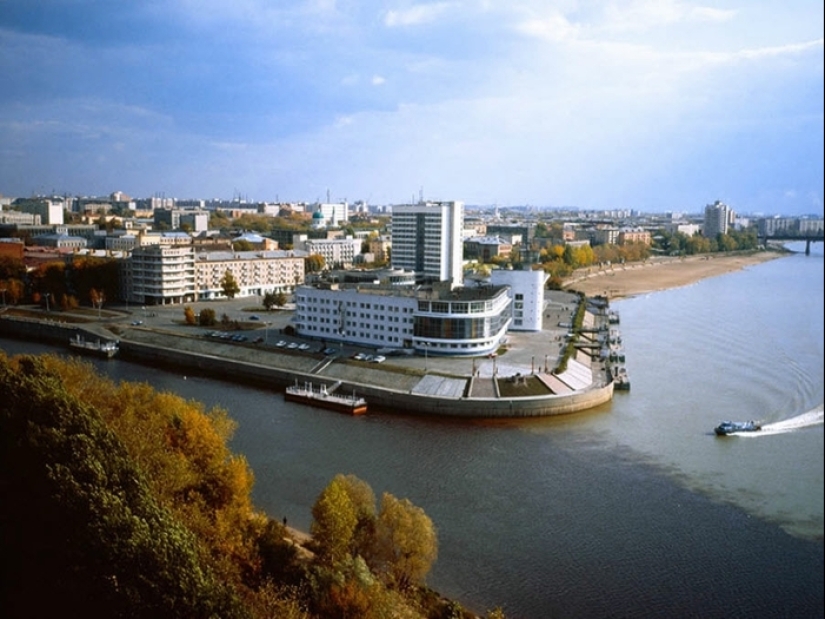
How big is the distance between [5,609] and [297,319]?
7.94 metres

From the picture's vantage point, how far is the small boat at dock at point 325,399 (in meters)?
8.67

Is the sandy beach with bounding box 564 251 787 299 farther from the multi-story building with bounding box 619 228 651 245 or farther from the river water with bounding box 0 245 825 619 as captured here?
the river water with bounding box 0 245 825 619

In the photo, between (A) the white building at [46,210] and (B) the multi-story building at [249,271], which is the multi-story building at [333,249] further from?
(A) the white building at [46,210]

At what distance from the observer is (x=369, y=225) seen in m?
39.8

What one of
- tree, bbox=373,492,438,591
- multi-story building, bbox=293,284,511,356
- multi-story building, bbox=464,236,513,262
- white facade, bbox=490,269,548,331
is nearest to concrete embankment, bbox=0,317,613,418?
multi-story building, bbox=293,284,511,356

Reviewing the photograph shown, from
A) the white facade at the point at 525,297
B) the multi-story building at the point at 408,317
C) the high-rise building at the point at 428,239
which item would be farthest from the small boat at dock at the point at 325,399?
the high-rise building at the point at 428,239

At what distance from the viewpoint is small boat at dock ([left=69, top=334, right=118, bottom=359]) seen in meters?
11.7

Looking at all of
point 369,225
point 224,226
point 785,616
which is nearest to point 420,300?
point 785,616

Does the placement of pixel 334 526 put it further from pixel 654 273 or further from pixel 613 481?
pixel 654 273

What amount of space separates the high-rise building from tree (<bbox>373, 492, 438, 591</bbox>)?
12738 mm

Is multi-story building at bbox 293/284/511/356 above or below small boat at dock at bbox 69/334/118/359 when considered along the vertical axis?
above

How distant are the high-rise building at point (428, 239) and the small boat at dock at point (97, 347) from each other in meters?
7.35

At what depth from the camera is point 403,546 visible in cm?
450

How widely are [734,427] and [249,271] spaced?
12.2 meters
